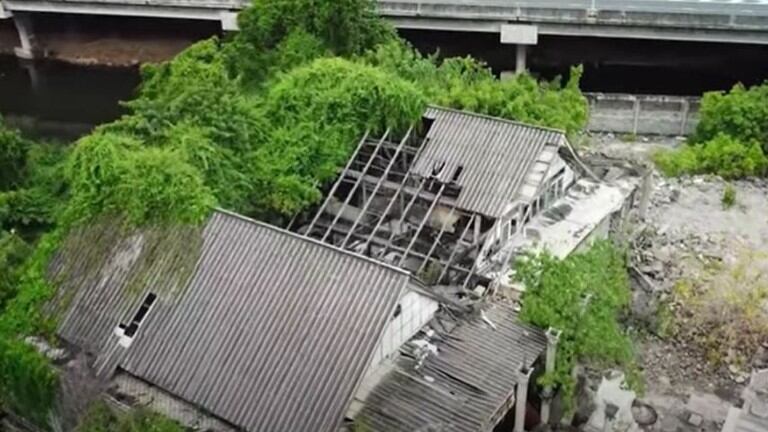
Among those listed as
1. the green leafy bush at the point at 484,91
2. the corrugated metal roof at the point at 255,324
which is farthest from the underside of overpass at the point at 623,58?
the corrugated metal roof at the point at 255,324

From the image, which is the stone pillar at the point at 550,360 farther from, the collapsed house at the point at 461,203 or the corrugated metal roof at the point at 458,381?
the collapsed house at the point at 461,203

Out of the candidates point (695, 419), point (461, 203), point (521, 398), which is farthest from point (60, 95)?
point (695, 419)

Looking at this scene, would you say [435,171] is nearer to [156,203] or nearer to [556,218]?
[556,218]

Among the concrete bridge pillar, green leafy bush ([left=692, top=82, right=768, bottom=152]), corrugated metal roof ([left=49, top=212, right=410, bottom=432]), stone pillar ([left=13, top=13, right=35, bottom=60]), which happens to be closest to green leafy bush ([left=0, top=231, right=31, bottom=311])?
corrugated metal roof ([left=49, top=212, right=410, bottom=432])

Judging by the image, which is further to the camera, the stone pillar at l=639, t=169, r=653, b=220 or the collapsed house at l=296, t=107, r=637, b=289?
the stone pillar at l=639, t=169, r=653, b=220

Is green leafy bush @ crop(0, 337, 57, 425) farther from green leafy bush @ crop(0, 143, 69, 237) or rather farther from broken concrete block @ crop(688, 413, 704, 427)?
broken concrete block @ crop(688, 413, 704, 427)

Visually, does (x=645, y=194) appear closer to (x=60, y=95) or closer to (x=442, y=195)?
(x=442, y=195)
